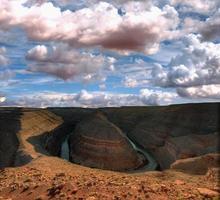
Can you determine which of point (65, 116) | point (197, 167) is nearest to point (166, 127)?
point (65, 116)

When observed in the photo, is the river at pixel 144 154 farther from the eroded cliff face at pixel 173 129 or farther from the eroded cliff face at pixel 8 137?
the eroded cliff face at pixel 8 137

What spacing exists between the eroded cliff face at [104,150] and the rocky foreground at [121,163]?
2.17 meters

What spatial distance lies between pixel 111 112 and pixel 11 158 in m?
56.0

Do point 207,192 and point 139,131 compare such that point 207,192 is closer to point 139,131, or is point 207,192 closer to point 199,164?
point 199,164

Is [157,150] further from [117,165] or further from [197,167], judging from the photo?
[197,167]

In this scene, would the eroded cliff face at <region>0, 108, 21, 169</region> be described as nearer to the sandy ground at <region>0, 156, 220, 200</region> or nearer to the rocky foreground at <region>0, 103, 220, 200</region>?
the rocky foreground at <region>0, 103, 220, 200</region>

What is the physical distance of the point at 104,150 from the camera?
292 feet

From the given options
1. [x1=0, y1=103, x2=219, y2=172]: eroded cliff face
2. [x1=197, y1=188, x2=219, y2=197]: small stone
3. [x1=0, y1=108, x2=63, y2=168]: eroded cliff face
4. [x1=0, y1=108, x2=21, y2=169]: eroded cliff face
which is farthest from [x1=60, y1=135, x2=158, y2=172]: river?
[x1=197, y1=188, x2=219, y2=197]: small stone

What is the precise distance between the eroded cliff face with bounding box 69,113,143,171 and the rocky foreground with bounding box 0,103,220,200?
7.14 feet

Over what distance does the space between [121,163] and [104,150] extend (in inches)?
197

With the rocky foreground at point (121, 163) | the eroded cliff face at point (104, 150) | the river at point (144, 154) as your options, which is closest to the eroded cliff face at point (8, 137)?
the rocky foreground at point (121, 163)

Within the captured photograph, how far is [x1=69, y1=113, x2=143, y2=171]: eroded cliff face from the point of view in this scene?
86719 millimetres

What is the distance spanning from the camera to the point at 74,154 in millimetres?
94188

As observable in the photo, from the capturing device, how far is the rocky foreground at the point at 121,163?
30.7m
